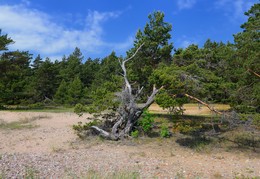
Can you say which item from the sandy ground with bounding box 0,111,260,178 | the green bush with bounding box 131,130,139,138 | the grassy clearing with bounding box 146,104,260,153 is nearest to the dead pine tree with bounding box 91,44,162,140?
the green bush with bounding box 131,130,139,138

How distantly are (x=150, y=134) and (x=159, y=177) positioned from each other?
23.0 ft

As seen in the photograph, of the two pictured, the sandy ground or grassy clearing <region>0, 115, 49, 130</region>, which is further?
grassy clearing <region>0, 115, 49, 130</region>

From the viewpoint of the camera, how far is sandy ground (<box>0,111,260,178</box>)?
801 cm

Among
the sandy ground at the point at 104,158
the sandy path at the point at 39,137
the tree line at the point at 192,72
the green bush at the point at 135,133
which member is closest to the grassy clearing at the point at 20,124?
the sandy path at the point at 39,137

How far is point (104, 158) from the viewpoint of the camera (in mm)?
10148

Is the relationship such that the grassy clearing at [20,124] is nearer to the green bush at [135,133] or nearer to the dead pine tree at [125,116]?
the dead pine tree at [125,116]

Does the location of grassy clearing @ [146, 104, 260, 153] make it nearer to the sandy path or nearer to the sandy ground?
the sandy ground

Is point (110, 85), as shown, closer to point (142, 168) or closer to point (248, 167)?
point (142, 168)

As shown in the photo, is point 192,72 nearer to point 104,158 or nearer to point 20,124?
point 104,158

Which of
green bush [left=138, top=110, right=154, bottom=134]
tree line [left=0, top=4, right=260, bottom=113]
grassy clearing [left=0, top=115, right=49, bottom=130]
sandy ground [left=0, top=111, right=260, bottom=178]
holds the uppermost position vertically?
tree line [left=0, top=4, right=260, bottom=113]

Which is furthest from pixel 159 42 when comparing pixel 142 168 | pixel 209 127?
pixel 142 168

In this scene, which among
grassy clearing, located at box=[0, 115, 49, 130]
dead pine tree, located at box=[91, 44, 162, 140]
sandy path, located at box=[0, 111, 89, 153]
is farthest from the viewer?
grassy clearing, located at box=[0, 115, 49, 130]

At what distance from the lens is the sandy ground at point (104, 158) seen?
801 cm

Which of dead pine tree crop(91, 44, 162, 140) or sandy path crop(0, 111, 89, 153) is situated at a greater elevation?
dead pine tree crop(91, 44, 162, 140)
